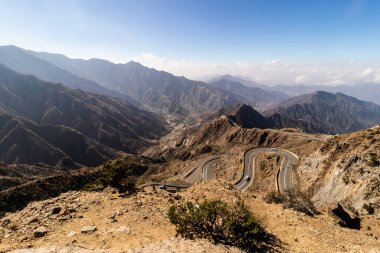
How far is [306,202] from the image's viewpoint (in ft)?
89.2

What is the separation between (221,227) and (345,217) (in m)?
14.2

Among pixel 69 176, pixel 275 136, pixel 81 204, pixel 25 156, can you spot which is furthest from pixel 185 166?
pixel 25 156

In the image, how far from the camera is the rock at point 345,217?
24.6 meters

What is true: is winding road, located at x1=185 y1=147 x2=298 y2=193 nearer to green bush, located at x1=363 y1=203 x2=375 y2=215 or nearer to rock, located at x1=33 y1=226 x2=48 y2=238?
green bush, located at x1=363 y1=203 x2=375 y2=215

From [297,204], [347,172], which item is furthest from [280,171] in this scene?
[297,204]

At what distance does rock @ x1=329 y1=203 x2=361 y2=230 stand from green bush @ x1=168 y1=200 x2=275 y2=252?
10442 millimetres

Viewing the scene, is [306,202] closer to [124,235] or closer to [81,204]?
[124,235]

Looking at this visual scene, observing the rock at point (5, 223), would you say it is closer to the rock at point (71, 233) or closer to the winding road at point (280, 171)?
the rock at point (71, 233)

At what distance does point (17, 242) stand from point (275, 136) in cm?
10643

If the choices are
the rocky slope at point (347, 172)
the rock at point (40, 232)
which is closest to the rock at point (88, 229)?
the rock at point (40, 232)

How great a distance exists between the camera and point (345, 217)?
24.9 meters

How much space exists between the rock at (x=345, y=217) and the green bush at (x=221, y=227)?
1044cm

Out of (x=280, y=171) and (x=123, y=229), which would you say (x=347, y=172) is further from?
(x=123, y=229)

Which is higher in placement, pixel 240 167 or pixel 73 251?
pixel 73 251
